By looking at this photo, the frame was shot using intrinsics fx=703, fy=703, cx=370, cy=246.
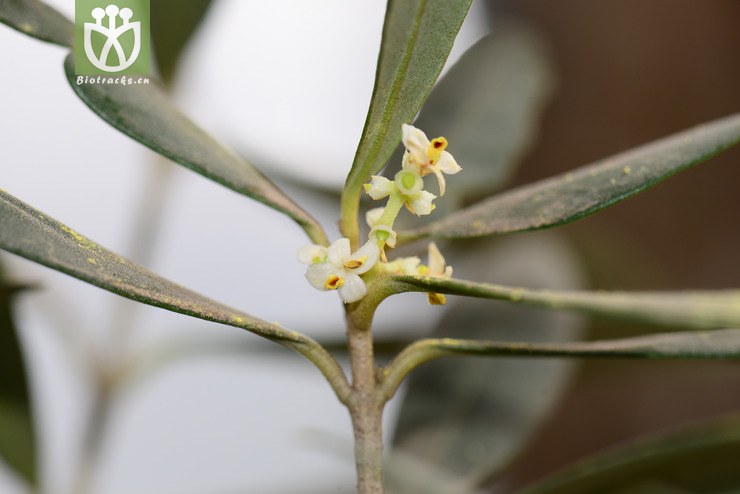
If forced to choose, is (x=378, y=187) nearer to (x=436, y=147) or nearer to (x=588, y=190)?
(x=436, y=147)

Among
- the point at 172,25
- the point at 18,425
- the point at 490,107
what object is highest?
the point at 172,25

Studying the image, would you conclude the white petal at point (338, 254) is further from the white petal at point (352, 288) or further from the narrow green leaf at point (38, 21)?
the narrow green leaf at point (38, 21)

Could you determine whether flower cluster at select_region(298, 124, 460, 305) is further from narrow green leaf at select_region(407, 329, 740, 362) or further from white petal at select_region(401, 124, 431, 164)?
narrow green leaf at select_region(407, 329, 740, 362)

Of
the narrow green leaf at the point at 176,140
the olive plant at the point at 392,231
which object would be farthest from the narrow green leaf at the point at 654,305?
the narrow green leaf at the point at 176,140

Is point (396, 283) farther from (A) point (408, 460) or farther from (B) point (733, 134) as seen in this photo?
(A) point (408, 460)

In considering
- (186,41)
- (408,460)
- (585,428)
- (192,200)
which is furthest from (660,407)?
(186,41)

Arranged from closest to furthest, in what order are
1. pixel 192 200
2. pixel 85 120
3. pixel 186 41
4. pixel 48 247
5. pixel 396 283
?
pixel 48 247 → pixel 396 283 → pixel 186 41 → pixel 85 120 → pixel 192 200

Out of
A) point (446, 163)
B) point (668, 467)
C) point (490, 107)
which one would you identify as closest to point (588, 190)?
point (446, 163)
